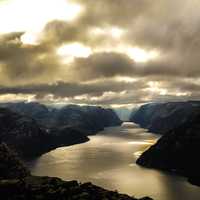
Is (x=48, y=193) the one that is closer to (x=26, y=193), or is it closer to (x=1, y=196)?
(x=26, y=193)

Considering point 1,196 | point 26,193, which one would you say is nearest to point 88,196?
point 26,193

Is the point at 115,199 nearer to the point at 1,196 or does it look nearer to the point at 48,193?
the point at 48,193

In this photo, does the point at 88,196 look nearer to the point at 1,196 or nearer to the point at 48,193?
the point at 48,193

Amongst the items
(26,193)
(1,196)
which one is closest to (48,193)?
(26,193)

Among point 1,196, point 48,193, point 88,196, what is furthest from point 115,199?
point 1,196
